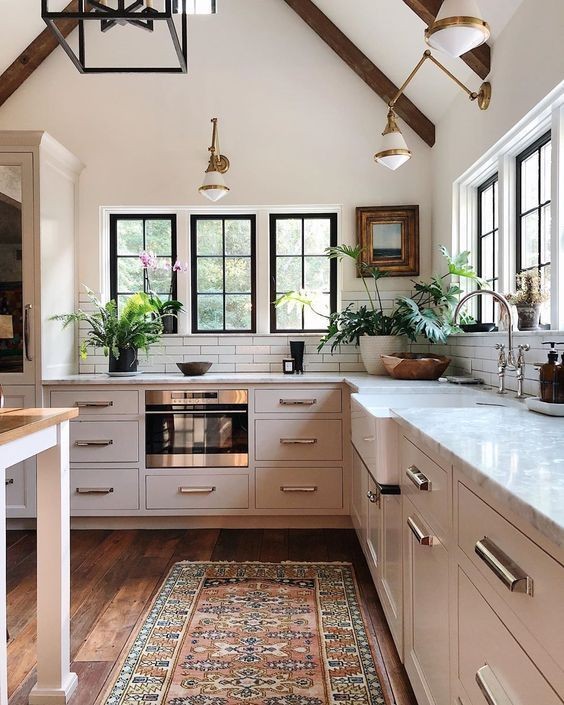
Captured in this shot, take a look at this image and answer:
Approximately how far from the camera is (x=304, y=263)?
4.13 meters

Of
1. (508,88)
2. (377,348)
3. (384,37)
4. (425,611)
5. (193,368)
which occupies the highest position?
(384,37)

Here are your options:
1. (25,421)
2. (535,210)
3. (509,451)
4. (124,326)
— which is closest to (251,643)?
(25,421)

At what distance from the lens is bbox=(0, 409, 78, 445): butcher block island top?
4.57 feet

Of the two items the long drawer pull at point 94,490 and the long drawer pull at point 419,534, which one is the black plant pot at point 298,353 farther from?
the long drawer pull at point 419,534

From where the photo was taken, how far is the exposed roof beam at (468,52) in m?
2.65

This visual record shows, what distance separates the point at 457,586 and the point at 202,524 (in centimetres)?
250

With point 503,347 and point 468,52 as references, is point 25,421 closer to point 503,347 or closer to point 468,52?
point 503,347

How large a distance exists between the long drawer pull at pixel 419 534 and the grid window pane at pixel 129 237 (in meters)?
3.12

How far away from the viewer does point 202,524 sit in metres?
3.50

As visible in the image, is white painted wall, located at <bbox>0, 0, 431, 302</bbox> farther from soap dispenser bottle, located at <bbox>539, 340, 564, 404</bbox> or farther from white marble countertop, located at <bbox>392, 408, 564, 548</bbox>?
white marble countertop, located at <bbox>392, 408, 564, 548</bbox>

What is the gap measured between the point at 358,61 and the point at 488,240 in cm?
154

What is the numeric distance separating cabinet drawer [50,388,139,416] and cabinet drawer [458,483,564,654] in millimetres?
2639

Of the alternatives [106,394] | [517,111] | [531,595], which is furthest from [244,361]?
[531,595]

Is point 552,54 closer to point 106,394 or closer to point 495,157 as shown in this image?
point 495,157
